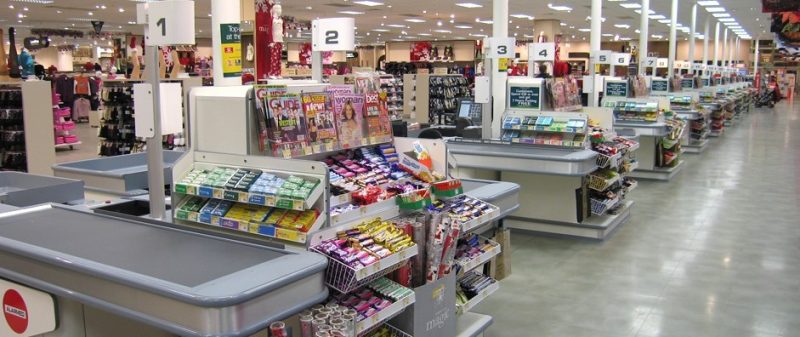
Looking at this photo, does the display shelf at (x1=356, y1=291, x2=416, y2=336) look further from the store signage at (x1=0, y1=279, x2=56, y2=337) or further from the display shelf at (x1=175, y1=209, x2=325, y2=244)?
the store signage at (x1=0, y1=279, x2=56, y2=337)

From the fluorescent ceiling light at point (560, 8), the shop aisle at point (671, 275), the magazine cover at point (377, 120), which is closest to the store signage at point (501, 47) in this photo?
the shop aisle at point (671, 275)

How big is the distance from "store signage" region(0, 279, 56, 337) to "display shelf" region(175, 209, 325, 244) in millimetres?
676

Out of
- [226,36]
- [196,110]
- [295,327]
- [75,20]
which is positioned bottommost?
[295,327]

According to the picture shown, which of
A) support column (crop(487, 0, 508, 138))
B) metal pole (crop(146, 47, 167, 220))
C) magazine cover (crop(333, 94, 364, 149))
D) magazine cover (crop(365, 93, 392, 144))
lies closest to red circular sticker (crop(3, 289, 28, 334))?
metal pole (crop(146, 47, 167, 220))

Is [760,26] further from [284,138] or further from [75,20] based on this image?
[284,138]

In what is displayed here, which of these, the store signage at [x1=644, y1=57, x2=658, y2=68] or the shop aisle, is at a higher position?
the store signage at [x1=644, y1=57, x2=658, y2=68]

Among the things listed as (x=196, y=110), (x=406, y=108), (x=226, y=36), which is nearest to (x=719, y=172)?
(x=406, y=108)

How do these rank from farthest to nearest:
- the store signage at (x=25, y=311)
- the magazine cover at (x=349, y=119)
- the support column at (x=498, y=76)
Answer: the support column at (x=498, y=76) < the magazine cover at (x=349, y=119) < the store signage at (x=25, y=311)

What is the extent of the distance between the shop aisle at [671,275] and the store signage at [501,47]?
2.01 meters

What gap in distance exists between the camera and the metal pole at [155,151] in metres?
3.11

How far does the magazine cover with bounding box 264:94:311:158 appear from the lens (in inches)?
126

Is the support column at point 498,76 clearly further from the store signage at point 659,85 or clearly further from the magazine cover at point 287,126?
the store signage at point 659,85

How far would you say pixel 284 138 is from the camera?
3.24m

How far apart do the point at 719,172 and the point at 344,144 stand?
9.91 m
